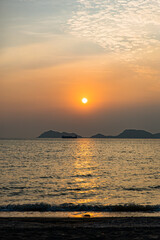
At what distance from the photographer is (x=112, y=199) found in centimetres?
2864

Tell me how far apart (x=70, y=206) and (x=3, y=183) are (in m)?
17.6

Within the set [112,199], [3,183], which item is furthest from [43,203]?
[3,183]
